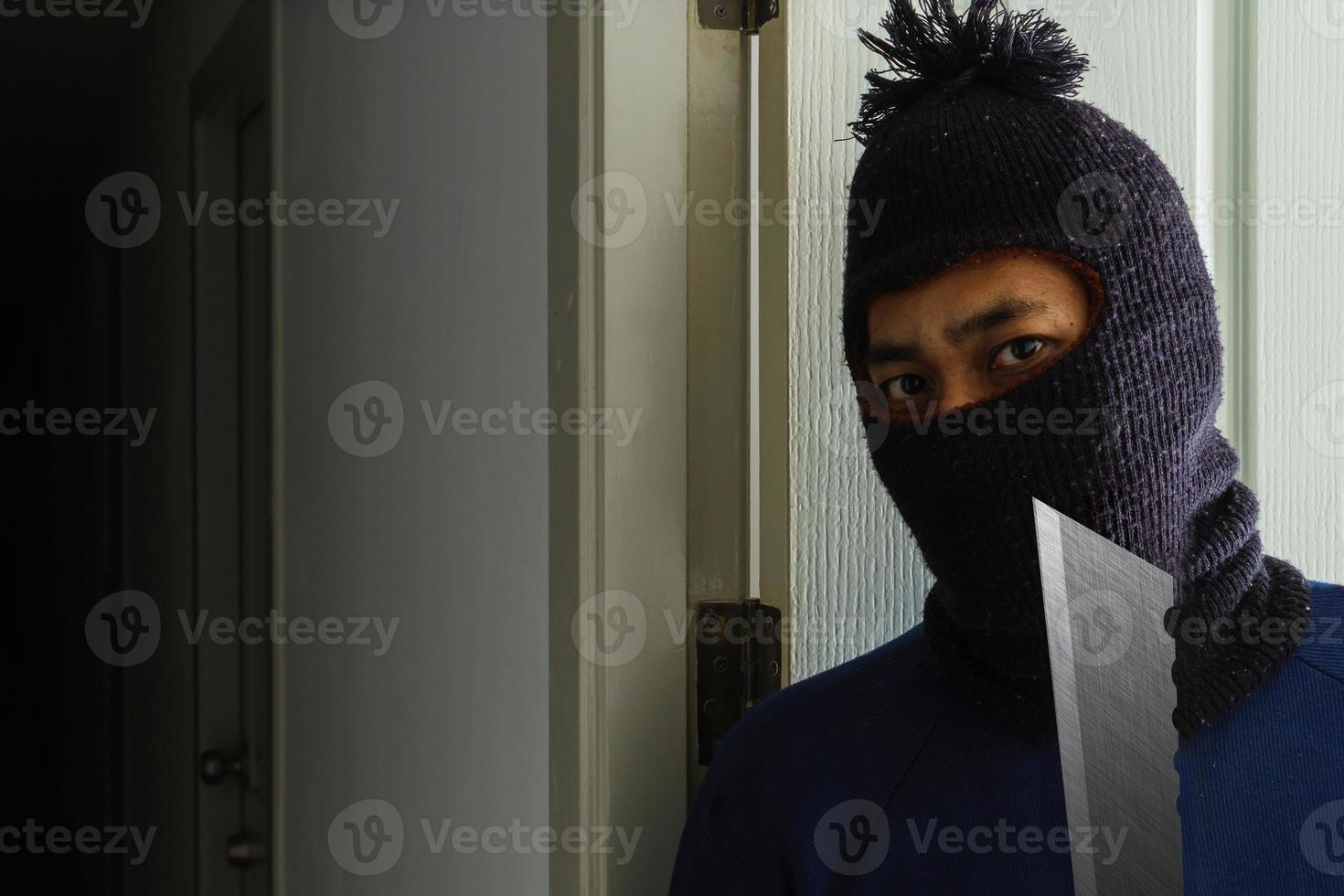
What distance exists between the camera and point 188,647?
7.72 ft

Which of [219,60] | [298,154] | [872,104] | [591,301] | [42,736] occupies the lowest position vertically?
[42,736]

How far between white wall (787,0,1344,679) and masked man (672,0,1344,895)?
156 mm

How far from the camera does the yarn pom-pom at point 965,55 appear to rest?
75 cm

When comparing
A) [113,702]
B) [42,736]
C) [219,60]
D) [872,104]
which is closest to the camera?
[872,104]

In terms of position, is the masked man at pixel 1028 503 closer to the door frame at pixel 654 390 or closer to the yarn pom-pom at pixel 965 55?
the yarn pom-pom at pixel 965 55

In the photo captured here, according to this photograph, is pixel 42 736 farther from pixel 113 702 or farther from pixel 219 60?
pixel 219 60

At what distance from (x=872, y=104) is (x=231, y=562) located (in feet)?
6.04

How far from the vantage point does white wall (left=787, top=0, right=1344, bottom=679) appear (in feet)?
2.76

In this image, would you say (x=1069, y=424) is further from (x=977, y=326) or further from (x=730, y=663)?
(x=730, y=663)

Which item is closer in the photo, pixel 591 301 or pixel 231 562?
pixel 591 301

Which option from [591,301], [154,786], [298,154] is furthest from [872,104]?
[154,786]

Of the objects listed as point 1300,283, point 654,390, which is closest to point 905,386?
point 654,390

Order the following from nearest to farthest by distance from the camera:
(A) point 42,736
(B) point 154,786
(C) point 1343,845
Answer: (C) point 1343,845, (B) point 154,786, (A) point 42,736

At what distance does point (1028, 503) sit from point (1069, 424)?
53 mm
